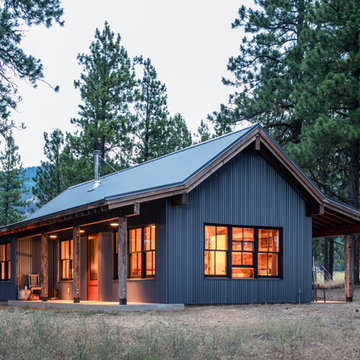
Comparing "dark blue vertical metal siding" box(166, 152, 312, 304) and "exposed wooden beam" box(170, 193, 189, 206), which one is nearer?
"exposed wooden beam" box(170, 193, 189, 206)

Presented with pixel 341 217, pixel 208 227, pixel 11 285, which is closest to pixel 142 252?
pixel 208 227

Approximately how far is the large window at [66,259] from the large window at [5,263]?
2.68 meters

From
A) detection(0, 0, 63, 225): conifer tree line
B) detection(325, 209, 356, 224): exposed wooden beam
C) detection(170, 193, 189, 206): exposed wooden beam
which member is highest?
detection(0, 0, 63, 225): conifer tree line

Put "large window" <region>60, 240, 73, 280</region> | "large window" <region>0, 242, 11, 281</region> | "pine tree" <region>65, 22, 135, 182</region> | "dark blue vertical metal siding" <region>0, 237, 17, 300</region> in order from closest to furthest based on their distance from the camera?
"large window" <region>60, 240, 73, 280</region> → "dark blue vertical metal siding" <region>0, 237, 17, 300</region> → "large window" <region>0, 242, 11, 281</region> → "pine tree" <region>65, 22, 135, 182</region>

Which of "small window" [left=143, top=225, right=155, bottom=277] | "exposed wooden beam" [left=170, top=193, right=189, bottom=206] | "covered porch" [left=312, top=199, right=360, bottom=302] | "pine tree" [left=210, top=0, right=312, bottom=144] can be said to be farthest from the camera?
"pine tree" [left=210, top=0, right=312, bottom=144]

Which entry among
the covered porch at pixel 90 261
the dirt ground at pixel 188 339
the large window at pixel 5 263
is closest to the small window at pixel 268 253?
the covered porch at pixel 90 261

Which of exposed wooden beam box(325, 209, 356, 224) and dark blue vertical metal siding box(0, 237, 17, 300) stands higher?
exposed wooden beam box(325, 209, 356, 224)

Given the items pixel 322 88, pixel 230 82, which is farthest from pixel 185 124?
pixel 322 88

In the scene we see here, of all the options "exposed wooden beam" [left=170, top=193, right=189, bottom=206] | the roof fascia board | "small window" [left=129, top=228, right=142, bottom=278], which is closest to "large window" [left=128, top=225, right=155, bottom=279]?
"small window" [left=129, top=228, right=142, bottom=278]

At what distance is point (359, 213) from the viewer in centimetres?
1988

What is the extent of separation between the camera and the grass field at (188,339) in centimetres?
961

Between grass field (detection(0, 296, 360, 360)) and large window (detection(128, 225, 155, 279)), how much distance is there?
455 cm

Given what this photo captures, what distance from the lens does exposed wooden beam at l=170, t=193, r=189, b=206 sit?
55.3 feet

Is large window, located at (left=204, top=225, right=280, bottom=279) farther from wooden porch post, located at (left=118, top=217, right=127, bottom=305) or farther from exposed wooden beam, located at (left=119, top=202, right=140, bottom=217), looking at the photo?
wooden porch post, located at (left=118, top=217, right=127, bottom=305)
